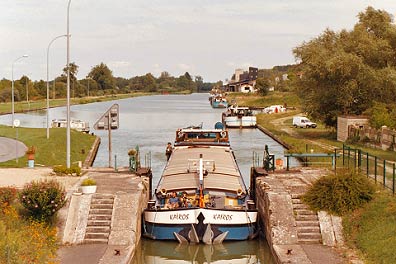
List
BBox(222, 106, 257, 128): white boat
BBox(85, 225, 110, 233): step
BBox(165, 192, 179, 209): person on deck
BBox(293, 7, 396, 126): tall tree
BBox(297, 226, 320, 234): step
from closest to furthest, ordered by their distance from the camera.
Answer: BBox(297, 226, 320, 234): step < BBox(85, 225, 110, 233): step < BBox(165, 192, 179, 209): person on deck < BBox(293, 7, 396, 126): tall tree < BBox(222, 106, 257, 128): white boat

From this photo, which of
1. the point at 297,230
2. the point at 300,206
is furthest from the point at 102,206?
the point at 300,206

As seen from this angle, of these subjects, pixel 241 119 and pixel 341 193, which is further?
pixel 241 119

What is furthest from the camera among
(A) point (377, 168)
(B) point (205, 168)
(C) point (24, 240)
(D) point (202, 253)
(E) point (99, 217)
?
(B) point (205, 168)

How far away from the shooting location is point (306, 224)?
2234 cm

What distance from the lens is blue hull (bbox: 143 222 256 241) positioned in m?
23.1

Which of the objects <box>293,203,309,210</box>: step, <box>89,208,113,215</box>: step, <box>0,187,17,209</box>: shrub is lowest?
<box>89,208,113,215</box>: step

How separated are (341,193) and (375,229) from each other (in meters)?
2.40

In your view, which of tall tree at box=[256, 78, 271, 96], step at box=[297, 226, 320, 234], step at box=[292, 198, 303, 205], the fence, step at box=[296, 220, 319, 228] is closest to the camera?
step at box=[297, 226, 320, 234]

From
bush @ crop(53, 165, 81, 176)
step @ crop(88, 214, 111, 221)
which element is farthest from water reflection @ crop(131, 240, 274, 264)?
bush @ crop(53, 165, 81, 176)

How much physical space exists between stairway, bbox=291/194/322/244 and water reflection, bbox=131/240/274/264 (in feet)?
4.89

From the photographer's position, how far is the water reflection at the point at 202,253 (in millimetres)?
22688

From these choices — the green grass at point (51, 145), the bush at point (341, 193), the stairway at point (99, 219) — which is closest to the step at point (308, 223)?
the bush at point (341, 193)

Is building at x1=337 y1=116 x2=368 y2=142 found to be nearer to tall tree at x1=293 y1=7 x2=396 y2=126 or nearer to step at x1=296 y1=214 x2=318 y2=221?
tall tree at x1=293 y1=7 x2=396 y2=126

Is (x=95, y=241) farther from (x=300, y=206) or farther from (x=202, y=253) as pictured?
(x=300, y=206)
